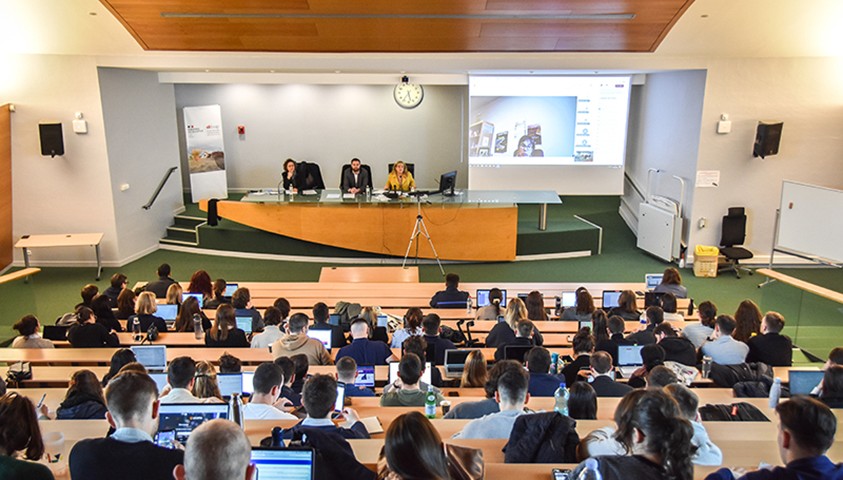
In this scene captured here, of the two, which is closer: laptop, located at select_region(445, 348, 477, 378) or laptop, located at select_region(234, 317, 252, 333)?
laptop, located at select_region(445, 348, 477, 378)

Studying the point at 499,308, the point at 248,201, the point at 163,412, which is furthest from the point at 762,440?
the point at 248,201

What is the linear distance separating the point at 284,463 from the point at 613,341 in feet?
12.3

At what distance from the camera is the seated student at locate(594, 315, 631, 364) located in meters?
5.77

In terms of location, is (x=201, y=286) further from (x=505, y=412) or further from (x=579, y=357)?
(x=505, y=412)

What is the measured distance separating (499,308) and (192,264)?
6257 mm

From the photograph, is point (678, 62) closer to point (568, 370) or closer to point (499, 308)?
point (499, 308)

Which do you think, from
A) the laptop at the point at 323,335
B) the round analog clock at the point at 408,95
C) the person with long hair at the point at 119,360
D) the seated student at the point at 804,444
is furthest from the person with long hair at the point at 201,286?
the round analog clock at the point at 408,95

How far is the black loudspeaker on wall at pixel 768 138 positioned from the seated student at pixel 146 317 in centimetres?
912

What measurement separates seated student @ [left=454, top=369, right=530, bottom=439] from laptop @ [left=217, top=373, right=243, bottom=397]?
1.91 meters

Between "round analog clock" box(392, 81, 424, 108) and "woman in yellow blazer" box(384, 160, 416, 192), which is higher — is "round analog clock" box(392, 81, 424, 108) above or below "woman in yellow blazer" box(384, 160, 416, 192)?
above

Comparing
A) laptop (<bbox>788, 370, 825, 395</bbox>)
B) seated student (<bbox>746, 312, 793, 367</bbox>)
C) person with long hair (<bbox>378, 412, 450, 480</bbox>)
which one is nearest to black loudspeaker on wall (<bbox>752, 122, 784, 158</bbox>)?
seated student (<bbox>746, 312, 793, 367</bbox>)

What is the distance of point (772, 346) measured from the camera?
5773 mm

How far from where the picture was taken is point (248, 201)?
1152 cm

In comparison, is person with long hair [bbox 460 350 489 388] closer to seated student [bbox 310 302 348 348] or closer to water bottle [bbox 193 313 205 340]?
seated student [bbox 310 302 348 348]
